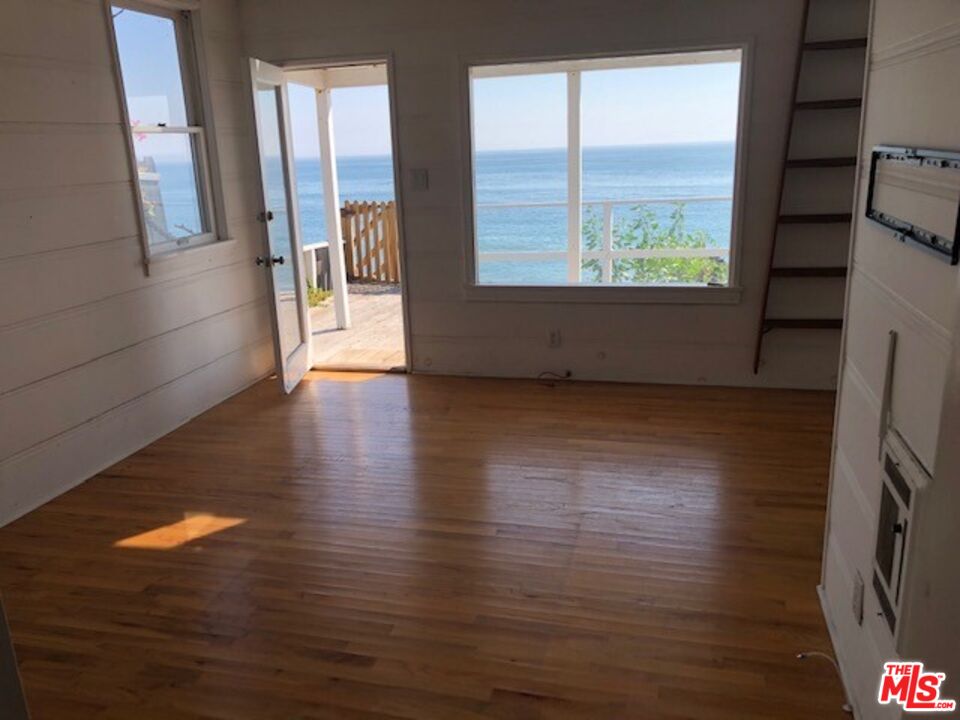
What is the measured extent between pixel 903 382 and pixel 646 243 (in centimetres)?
606

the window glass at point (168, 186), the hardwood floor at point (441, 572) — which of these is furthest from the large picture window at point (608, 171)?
the window glass at point (168, 186)

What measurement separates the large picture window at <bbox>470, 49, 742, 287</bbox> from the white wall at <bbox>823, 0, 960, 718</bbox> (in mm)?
2495

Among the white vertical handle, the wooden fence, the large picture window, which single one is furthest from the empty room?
the wooden fence

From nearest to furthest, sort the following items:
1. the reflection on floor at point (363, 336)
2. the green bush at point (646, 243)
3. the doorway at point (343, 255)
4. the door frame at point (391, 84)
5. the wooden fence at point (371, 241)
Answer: the door frame at point (391, 84) < the reflection on floor at point (363, 336) < the doorway at point (343, 255) < the green bush at point (646, 243) < the wooden fence at point (371, 241)

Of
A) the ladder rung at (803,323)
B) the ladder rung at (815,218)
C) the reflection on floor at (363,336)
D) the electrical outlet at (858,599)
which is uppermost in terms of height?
the ladder rung at (815,218)

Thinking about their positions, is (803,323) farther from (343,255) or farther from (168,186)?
(343,255)

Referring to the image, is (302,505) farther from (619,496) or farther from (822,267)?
(822,267)

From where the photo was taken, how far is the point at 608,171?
88.2ft

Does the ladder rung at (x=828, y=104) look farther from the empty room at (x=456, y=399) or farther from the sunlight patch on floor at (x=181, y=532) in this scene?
the sunlight patch on floor at (x=181, y=532)

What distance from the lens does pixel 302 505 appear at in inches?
127

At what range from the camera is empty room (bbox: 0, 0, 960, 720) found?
73.2 inches

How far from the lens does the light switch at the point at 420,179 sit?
15.9 feet

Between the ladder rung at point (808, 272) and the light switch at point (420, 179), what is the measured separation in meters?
2.24

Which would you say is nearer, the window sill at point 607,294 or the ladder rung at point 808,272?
the ladder rung at point 808,272
